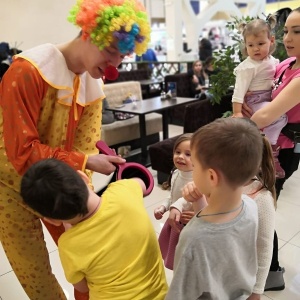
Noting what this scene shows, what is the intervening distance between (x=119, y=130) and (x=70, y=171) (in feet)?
11.6

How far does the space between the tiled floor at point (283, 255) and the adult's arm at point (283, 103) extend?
3.77ft

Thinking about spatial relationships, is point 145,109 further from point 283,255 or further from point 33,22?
point 33,22

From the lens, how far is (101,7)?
45.2 inches

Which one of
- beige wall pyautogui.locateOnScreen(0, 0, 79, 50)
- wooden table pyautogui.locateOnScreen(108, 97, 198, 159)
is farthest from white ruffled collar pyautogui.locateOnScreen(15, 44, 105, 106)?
beige wall pyautogui.locateOnScreen(0, 0, 79, 50)

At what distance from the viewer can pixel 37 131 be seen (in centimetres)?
123

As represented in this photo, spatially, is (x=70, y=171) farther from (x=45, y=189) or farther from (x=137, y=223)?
(x=137, y=223)

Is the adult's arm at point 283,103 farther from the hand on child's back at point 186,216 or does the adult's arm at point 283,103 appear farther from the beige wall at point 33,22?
the beige wall at point 33,22

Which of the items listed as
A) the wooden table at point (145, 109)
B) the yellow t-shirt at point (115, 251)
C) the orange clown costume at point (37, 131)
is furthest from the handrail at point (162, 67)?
the yellow t-shirt at point (115, 251)

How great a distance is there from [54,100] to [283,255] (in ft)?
6.51

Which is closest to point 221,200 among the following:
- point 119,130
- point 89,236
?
point 89,236

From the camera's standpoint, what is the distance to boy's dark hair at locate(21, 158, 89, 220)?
3.04 ft

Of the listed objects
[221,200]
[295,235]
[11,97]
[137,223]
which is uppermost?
[11,97]

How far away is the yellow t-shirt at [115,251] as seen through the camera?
100 cm

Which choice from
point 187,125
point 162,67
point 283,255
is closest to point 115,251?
point 283,255
